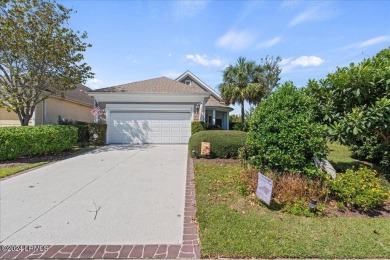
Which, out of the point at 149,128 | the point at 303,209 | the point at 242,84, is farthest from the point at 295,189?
the point at 242,84

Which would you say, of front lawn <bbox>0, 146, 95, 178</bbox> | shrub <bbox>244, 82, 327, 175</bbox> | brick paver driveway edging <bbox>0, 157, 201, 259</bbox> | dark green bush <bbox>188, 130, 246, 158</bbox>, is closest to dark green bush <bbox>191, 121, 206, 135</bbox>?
dark green bush <bbox>188, 130, 246, 158</bbox>

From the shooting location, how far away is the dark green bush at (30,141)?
8.41 metres

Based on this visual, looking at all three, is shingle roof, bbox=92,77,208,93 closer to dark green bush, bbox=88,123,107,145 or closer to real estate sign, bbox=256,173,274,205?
dark green bush, bbox=88,123,107,145

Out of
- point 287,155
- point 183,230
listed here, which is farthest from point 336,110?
point 183,230

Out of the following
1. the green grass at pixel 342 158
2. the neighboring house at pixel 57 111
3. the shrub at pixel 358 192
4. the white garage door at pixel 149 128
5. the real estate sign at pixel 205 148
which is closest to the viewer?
the shrub at pixel 358 192

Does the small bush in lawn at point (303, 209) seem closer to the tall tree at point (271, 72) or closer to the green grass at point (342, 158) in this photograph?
the green grass at point (342, 158)

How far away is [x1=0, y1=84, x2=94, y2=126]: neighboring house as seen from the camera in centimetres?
1386

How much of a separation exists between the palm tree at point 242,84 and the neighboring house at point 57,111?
12.6 metres

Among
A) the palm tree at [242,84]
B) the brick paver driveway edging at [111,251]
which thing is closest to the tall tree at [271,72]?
the palm tree at [242,84]

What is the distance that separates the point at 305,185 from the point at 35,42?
12.1 metres

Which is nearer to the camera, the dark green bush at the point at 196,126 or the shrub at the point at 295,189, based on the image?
the shrub at the point at 295,189

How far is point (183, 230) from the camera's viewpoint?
356 cm

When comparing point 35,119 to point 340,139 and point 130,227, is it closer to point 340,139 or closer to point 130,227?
point 130,227

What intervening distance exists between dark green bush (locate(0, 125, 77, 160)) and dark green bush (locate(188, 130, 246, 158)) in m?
5.93
